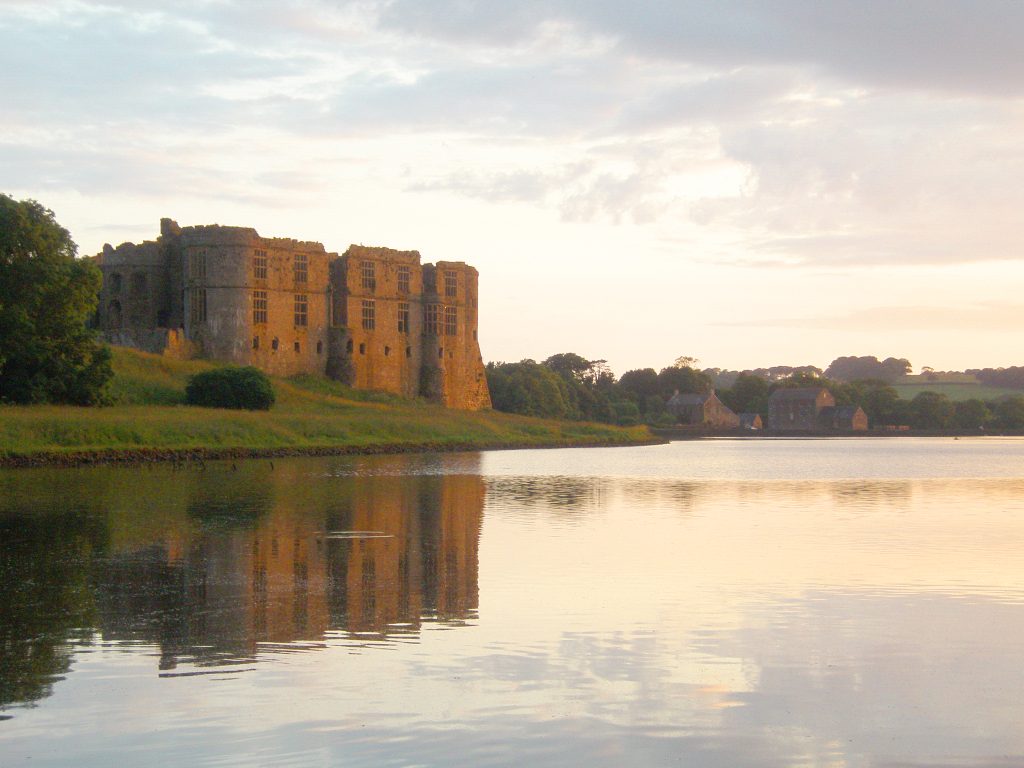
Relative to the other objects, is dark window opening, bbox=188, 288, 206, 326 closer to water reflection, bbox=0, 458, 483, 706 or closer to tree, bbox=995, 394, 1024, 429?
water reflection, bbox=0, 458, 483, 706

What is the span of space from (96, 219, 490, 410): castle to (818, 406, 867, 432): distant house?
6982 centimetres

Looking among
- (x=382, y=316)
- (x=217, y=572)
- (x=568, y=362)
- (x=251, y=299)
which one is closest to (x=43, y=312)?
(x=251, y=299)

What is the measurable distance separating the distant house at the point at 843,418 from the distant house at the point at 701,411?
9972mm

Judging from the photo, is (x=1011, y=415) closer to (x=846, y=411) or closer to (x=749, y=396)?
(x=846, y=411)

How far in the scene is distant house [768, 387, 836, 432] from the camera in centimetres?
14412

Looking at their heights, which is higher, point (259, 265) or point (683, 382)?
point (259, 265)

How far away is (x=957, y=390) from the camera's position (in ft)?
569

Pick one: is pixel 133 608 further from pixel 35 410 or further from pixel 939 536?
pixel 35 410

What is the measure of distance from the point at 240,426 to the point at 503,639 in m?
40.2

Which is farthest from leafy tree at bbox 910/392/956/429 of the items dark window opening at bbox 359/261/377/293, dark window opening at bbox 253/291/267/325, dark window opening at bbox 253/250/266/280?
dark window opening at bbox 253/250/266/280

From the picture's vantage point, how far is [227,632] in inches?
452

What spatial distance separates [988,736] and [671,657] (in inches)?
114

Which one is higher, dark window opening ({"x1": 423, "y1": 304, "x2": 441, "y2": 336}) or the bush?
dark window opening ({"x1": 423, "y1": 304, "x2": 441, "y2": 336})

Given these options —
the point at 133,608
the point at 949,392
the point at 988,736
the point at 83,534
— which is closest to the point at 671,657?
the point at 988,736
